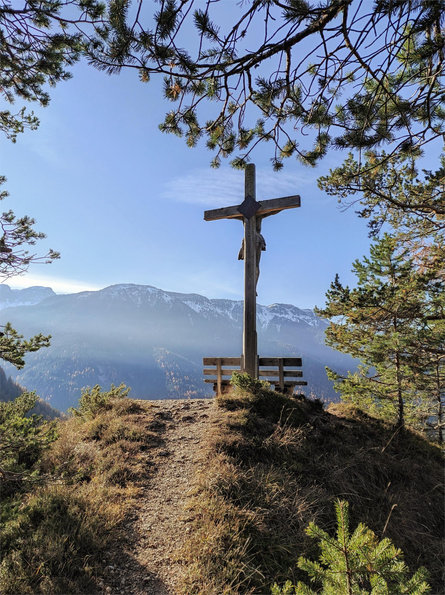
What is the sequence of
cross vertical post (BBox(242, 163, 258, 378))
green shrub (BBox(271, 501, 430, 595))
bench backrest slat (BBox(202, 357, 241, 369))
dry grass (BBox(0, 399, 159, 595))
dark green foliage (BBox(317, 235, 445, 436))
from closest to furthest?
green shrub (BBox(271, 501, 430, 595)) → dry grass (BBox(0, 399, 159, 595)) → dark green foliage (BBox(317, 235, 445, 436)) → cross vertical post (BBox(242, 163, 258, 378)) → bench backrest slat (BBox(202, 357, 241, 369))

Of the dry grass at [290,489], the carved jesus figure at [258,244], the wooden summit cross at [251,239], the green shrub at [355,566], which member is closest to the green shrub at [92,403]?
the dry grass at [290,489]

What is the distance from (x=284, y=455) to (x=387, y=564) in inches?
163

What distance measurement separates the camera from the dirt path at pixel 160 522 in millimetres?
3203

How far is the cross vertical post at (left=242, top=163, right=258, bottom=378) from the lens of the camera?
8.54m

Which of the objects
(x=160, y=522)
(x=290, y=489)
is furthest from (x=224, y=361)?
(x=160, y=522)

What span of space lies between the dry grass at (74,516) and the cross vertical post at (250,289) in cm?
347

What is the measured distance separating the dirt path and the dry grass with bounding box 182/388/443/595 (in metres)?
0.28

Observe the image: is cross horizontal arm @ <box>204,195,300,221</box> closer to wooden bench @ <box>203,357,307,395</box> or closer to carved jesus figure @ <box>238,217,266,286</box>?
carved jesus figure @ <box>238,217,266,286</box>

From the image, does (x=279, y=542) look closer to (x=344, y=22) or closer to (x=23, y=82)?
(x=344, y=22)

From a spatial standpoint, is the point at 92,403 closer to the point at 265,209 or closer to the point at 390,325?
the point at 265,209

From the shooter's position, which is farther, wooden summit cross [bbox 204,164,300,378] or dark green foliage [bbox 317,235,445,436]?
wooden summit cross [bbox 204,164,300,378]

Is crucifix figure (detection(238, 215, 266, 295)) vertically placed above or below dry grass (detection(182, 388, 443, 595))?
above

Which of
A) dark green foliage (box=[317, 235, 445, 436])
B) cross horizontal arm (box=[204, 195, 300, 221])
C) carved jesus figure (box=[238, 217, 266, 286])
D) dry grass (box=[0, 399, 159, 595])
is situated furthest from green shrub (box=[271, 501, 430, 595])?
cross horizontal arm (box=[204, 195, 300, 221])

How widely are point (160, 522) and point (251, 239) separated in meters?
7.38
